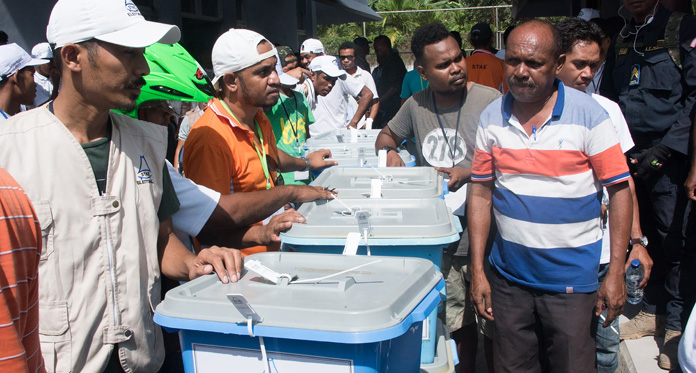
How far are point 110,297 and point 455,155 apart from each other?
2.22 m

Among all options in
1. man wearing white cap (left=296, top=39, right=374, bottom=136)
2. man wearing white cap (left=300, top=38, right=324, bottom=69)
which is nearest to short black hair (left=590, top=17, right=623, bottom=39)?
man wearing white cap (left=296, top=39, right=374, bottom=136)

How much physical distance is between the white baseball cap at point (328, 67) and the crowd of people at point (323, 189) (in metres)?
1.67

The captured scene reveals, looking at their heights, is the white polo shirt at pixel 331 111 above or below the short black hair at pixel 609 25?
below

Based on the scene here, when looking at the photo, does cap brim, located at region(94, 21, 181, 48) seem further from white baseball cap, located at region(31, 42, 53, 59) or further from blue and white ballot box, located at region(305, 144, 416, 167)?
white baseball cap, located at region(31, 42, 53, 59)

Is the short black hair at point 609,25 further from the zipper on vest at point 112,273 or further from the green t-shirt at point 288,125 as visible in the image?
the zipper on vest at point 112,273

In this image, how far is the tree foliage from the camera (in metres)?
23.5

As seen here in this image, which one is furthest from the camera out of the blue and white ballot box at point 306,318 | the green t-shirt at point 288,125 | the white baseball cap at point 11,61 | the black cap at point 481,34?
the black cap at point 481,34

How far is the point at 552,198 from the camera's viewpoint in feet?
7.62

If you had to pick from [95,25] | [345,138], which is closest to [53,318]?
[95,25]

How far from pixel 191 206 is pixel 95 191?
0.58 m

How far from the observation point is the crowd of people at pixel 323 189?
1533mm

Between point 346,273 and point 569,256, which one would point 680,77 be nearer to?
point 569,256

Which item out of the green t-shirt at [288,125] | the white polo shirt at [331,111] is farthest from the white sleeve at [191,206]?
the white polo shirt at [331,111]

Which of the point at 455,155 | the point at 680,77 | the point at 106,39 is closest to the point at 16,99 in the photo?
the point at 106,39
